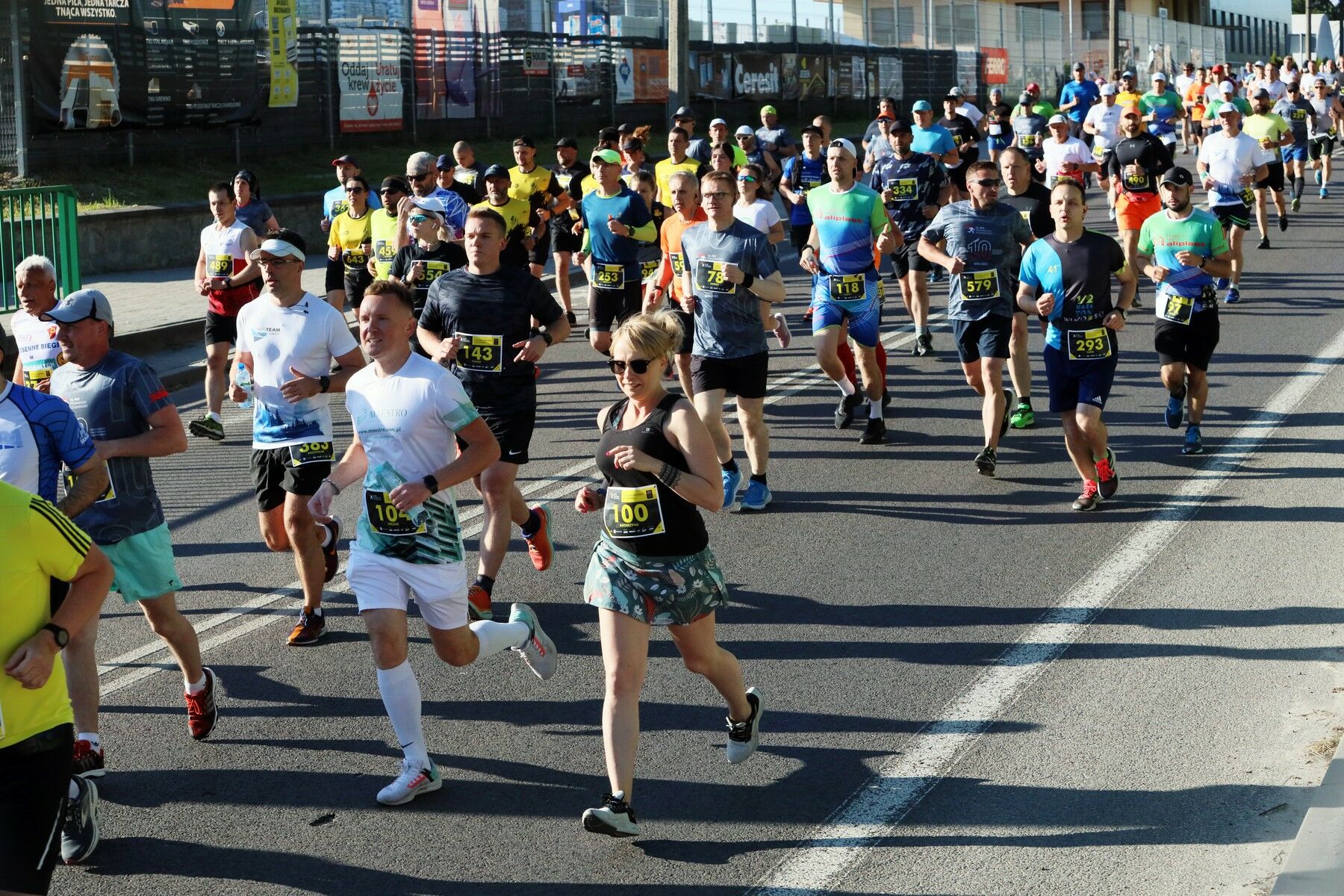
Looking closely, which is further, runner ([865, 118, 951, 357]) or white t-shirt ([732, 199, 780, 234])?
runner ([865, 118, 951, 357])

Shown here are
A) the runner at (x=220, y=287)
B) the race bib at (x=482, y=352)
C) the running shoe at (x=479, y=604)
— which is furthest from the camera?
the runner at (x=220, y=287)

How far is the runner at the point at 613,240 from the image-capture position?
1266cm

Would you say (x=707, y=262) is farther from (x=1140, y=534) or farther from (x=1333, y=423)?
(x=1333, y=423)

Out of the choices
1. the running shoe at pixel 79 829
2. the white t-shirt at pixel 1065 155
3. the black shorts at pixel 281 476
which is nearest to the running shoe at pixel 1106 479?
the black shorts at pixel 281 476

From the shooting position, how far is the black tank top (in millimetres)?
5359

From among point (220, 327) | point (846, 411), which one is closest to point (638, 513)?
point (846, 411)

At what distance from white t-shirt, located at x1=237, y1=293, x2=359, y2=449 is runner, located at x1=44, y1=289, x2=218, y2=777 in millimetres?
1202

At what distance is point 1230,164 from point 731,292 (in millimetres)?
9371

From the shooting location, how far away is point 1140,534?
28.5ft

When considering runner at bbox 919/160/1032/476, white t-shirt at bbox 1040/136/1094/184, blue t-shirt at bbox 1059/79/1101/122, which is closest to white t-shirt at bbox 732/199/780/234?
runner at bbox 919/160/1032/476

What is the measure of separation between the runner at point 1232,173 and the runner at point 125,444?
12.9 meters

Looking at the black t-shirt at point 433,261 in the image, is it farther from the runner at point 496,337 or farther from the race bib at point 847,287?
the race bib at point 847,287

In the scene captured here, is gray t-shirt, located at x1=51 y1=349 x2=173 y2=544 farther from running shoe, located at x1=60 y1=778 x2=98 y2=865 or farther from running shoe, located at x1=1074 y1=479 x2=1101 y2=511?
running shoe, located at x1=1074 y1=479 x2=1101 y2=511

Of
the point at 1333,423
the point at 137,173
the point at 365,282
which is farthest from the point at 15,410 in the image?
the point at 137,173
